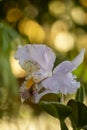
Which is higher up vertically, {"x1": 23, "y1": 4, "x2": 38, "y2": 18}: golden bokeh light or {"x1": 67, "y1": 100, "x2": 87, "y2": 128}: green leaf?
{"x1": 67, "y1": 100, "x2": 87, "y2": 128}: green leaf

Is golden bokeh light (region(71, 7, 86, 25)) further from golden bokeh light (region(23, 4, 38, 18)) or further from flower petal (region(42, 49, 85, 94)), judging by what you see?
flower petal (region(42, 49, 85, 94))

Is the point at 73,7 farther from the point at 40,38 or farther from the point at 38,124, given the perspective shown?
the point at 38,124

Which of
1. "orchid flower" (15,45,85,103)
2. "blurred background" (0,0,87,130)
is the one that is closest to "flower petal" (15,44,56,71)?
"orchid flower" (15,45,85,103)

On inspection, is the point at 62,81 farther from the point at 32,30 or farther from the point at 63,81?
the point at 32,30

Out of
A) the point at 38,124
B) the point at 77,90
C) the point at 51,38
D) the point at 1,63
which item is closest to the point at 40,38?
the point at 51,38

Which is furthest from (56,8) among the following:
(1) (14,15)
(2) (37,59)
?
(2) (37,59)

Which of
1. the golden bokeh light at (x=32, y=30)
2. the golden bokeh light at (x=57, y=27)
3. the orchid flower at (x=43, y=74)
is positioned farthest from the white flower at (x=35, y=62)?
the golden bokeh light at (x=57, y=27)
